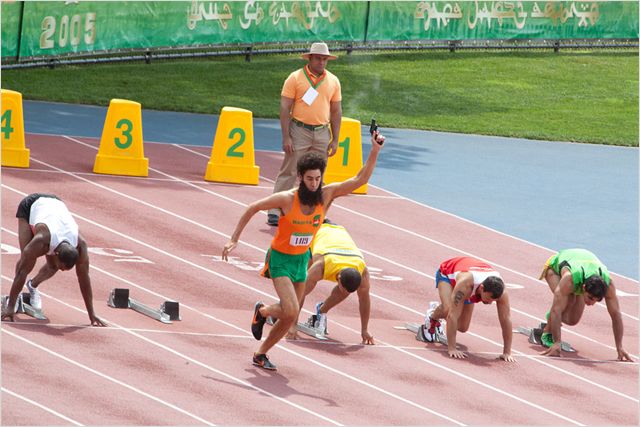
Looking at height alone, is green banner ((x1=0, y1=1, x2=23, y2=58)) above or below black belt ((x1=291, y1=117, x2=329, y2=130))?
above

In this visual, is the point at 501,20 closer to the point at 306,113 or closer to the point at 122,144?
the point at 122,144

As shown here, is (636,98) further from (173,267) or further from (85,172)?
(173,267)

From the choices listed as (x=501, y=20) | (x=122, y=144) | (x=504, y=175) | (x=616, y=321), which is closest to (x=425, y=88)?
(x=501, y=20)

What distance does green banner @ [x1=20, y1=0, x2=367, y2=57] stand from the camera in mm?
25141

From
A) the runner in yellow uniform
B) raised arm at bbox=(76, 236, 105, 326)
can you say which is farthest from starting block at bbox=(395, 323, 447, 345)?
raised arm at bbox=(76, 236, 105, 326)

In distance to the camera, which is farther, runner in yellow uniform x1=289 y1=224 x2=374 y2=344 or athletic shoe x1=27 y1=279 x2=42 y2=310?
runner in yellow uniform x1=289 y1=224 x2=374 y2=344

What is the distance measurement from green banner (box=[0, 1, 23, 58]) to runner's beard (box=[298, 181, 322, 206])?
46.3 feet

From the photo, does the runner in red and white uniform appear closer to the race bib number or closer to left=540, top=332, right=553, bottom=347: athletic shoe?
left=540, top=332, right=553, bottom=347: athletic shoe

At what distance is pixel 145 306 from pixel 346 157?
7054 mm

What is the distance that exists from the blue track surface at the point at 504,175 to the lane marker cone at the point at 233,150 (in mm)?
2421

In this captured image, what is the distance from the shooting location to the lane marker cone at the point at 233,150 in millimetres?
18578

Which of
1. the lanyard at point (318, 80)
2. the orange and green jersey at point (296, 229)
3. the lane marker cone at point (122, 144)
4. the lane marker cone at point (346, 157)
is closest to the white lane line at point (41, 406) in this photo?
the orange and green jersey at point (296, 229)

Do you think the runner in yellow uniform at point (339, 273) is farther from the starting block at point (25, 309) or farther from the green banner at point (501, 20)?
the green banner at point (501, 20)

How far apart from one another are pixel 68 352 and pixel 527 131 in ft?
55.0
